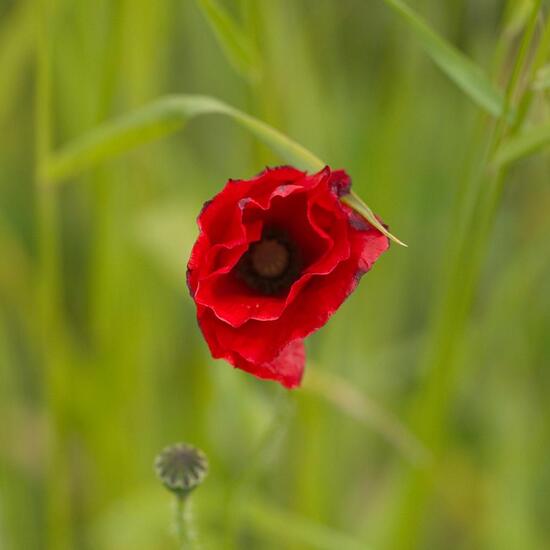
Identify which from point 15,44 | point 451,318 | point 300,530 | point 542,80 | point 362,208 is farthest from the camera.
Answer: point 15,44

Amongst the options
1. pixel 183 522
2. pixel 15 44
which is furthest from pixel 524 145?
pixel 15 44

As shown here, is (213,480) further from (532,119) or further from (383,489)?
(532,119)

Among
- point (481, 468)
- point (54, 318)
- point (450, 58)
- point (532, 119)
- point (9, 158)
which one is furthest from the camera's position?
point (9, 158)

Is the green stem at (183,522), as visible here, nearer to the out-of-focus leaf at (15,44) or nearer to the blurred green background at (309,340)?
the blurred green background at (309,340)

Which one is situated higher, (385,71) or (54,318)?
(385,71)

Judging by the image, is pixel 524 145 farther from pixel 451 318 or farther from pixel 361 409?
pixel 361 409

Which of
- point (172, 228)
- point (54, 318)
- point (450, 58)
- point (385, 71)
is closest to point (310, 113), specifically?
point (385, 71)
